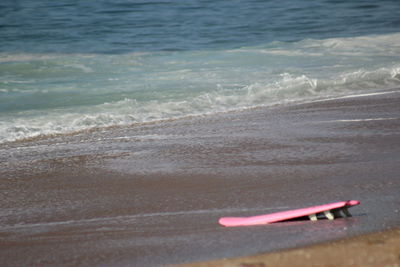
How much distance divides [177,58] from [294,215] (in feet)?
26.6

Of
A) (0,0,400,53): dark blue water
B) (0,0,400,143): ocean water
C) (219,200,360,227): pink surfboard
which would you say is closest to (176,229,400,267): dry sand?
(219,200,360,227): pink surfboard

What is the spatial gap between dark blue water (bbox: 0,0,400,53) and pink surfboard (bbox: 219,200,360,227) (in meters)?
9.29

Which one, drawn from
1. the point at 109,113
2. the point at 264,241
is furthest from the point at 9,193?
the point at 109,113

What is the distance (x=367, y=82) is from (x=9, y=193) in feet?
15.9

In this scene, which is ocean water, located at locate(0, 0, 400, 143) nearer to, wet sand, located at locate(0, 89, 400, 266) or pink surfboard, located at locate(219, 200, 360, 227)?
wet sand, located at locate(0, 89, 400, 266)

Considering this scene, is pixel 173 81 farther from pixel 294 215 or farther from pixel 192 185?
pixel 294 215

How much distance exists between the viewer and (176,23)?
16.2m

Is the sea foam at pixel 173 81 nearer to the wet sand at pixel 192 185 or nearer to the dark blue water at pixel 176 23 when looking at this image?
the wet sand at pixel 192 185

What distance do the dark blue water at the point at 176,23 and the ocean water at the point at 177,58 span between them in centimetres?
3

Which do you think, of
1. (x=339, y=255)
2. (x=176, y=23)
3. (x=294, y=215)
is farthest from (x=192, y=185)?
(x=176, y=23)

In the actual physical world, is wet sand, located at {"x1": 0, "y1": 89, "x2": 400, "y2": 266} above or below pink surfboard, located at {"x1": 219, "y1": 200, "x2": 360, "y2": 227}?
below

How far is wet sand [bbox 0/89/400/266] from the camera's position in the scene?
8.46 feet

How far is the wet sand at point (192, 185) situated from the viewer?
258 centimetres

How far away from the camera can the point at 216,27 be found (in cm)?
1518
